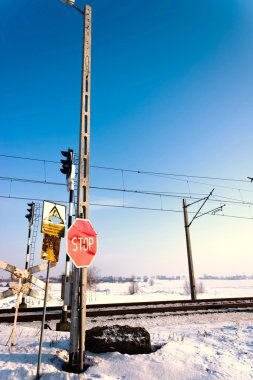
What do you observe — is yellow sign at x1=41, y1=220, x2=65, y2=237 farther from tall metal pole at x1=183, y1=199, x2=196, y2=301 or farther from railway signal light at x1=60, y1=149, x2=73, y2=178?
tall metal pole at x1=183, y1=199, x2=196, y2=301

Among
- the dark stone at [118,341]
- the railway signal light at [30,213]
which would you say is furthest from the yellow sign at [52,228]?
the railway signal light at [30,213]

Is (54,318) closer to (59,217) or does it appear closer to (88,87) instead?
(59,217)

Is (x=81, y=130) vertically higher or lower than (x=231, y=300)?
higher

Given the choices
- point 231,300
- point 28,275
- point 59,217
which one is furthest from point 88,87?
point 231,300

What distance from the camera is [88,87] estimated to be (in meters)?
6.18

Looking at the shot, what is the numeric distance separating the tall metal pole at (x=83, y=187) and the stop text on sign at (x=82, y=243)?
46 centimetres

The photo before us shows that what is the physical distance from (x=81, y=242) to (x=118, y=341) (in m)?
2.06

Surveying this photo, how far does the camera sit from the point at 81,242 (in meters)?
4.88

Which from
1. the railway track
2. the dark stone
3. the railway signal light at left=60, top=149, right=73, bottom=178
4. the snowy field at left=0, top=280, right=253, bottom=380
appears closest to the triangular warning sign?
the railway signal light at left=60, top=149, right=73, bottom=178

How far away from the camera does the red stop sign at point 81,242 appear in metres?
4.71

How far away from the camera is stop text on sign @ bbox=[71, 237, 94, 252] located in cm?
477

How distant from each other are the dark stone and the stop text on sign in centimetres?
179

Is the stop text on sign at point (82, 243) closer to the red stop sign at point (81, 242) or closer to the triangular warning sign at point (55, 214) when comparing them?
the red stop sign at point (81, 242)

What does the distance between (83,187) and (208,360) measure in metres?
3.96
